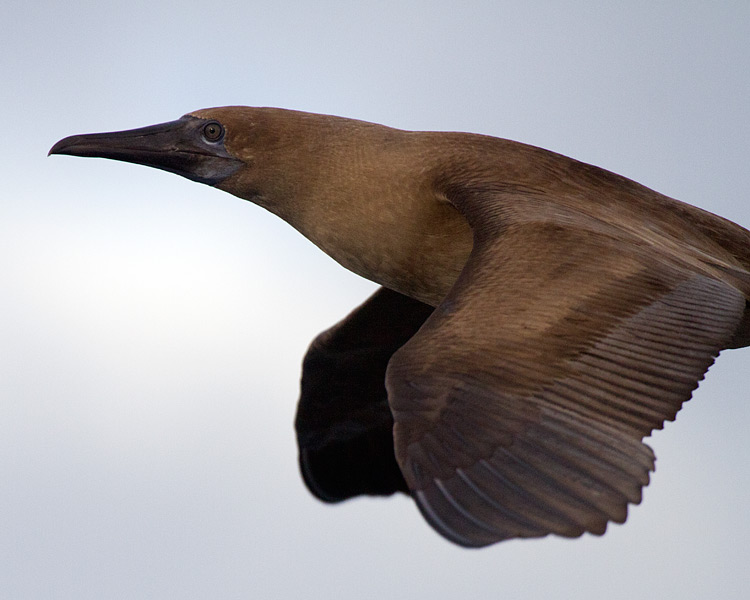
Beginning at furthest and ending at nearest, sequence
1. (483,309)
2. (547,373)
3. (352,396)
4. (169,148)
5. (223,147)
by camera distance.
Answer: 1. (352,396)
2. (169,148)
3. (223,147)
4. (483,309)
5. (547,373)

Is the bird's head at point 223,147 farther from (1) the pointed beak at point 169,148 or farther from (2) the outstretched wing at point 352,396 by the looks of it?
(2) the outstretched wing at point 352,396

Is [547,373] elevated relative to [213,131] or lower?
lower

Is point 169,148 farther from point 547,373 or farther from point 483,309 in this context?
point 547,373

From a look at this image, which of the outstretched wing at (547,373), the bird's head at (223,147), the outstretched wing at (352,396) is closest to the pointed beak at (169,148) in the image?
the bird's head at (223,147)

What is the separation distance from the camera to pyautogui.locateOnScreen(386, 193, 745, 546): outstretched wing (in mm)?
4352

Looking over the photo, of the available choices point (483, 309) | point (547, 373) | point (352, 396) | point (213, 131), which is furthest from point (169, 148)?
point (547, 373)

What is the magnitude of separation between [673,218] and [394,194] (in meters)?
1.63

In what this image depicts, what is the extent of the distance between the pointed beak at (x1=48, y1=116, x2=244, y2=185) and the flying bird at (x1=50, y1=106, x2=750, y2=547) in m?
0.01

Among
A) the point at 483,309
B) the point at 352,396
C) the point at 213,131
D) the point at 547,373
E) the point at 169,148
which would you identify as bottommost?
the point at 352,396

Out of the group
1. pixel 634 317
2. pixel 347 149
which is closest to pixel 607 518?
pixel 634 317

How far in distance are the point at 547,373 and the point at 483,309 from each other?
44cm

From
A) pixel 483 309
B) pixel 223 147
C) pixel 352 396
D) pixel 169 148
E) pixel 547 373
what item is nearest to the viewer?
pixel 547 373

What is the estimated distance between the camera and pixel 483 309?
5.14 m

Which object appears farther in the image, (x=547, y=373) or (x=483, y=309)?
(x=483, y=309)
